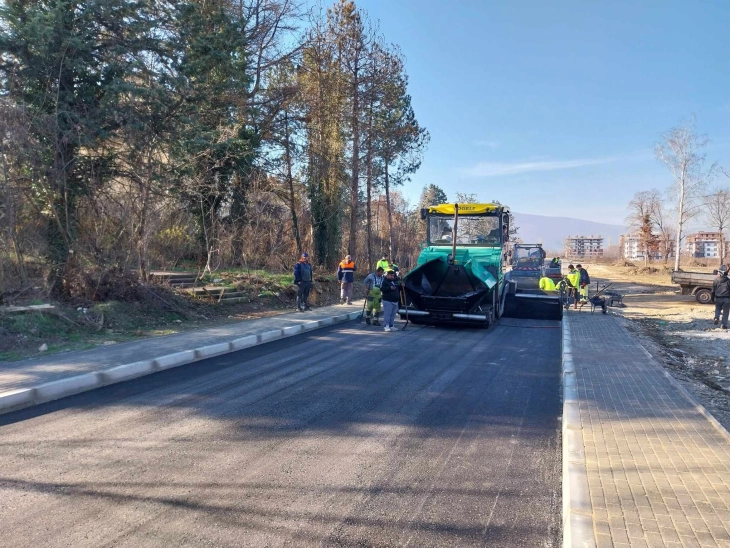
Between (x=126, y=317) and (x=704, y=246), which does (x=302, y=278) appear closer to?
(x=126, y=317)

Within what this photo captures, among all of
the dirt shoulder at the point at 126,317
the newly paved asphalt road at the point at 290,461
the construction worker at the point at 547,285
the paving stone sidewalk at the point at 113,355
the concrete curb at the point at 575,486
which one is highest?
the construction worker at the point at 547,285

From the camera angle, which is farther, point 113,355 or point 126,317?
point 126,317

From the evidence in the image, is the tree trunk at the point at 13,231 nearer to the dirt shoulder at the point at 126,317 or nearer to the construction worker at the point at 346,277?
the dirt shoulder at the point at 126,317

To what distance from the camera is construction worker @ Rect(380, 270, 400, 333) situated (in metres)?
12.9

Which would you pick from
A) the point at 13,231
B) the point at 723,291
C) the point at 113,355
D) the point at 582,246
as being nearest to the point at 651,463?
the point at 113,355

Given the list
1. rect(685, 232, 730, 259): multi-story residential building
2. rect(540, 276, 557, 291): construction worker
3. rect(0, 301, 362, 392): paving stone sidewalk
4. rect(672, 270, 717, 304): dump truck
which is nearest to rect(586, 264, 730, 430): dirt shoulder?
rect(672, 270, 717, 304): dump truck

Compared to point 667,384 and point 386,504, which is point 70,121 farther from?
point 667,384

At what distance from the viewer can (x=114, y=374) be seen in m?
7.61

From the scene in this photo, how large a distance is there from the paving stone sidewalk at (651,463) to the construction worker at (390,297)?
5494 millimetres

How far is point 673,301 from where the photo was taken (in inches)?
1058

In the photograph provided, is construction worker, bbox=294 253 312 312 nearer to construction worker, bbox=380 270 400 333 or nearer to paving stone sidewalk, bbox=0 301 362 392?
paving stone sidewalk, bbox=0 301 362 392

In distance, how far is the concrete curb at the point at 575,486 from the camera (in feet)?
10.9

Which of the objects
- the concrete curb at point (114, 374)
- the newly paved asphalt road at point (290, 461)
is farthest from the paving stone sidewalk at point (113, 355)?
the newly paved asphalt road at point (290, 461)

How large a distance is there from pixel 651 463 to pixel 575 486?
38.6 inches
